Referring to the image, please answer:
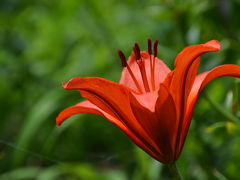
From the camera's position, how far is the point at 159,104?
1.46 ft

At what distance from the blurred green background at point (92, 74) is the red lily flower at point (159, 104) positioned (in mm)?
173

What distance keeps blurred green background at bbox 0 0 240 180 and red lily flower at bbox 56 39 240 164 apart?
0.57 ft

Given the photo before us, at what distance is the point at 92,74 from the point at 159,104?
114cm

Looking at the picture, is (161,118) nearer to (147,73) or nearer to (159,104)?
(159,104)

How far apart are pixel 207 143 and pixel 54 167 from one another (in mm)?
610

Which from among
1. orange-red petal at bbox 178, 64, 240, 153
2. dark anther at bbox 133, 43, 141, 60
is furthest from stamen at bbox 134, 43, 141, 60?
orange-red petal at bbox 178, 64, 240, 153

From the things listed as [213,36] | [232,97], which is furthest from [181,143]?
[213,36]

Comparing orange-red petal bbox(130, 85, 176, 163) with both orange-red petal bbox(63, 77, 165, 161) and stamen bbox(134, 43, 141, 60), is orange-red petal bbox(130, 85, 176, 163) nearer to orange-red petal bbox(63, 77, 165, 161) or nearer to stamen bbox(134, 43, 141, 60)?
orange-red petal bbox(63, 77, 165, 161)

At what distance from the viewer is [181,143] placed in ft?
1.60

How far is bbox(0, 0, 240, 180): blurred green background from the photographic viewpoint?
0.94 meters

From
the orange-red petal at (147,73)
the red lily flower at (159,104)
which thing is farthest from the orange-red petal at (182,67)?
the orange-red petal at (147,73)

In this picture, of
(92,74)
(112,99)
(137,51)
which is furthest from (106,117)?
(92,74)

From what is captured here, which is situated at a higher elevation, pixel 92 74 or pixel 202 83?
pixel 202 83

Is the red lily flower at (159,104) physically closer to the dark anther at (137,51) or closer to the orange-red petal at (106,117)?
the orange-red petal at (106,117)
